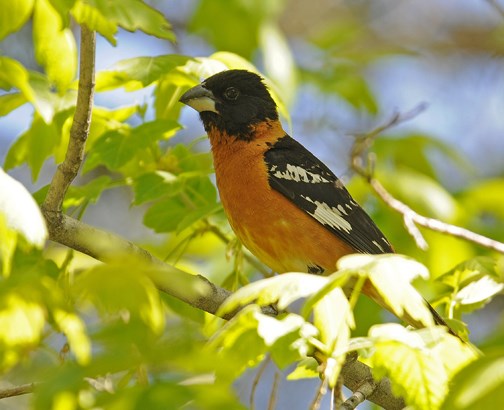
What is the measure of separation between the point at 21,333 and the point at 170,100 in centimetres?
215

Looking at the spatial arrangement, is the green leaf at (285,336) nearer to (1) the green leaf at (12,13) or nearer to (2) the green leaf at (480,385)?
(2) the green leaf at (480,385)

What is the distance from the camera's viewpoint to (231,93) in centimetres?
570

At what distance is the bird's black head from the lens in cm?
548

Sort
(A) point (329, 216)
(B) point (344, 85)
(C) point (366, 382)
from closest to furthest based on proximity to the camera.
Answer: (C) point (366, 382), (A) point (329, 216), (B) point (344, 85)

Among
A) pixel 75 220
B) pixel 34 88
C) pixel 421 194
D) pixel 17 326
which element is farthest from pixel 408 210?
pixel 17 326

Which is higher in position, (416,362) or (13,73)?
(13,73)

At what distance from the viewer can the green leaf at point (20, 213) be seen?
2.32m

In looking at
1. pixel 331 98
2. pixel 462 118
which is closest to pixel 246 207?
pixel 331 98

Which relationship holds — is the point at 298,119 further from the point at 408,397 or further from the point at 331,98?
the point at 408,397

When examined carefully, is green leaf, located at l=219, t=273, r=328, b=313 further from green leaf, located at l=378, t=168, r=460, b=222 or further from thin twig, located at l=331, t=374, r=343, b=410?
green leaf, located at l=378, t=168, r=460, b=222

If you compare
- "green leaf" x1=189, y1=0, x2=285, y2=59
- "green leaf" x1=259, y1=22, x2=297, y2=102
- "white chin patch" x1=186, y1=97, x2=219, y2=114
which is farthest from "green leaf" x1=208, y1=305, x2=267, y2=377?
"green leaf" x1=189, y1=0, x2=285, y2=59

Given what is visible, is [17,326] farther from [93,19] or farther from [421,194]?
[421,194]

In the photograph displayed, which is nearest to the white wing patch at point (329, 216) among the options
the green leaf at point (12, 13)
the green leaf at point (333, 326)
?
the green leaf at point (12, 13)

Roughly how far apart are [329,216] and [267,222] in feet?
1.62
